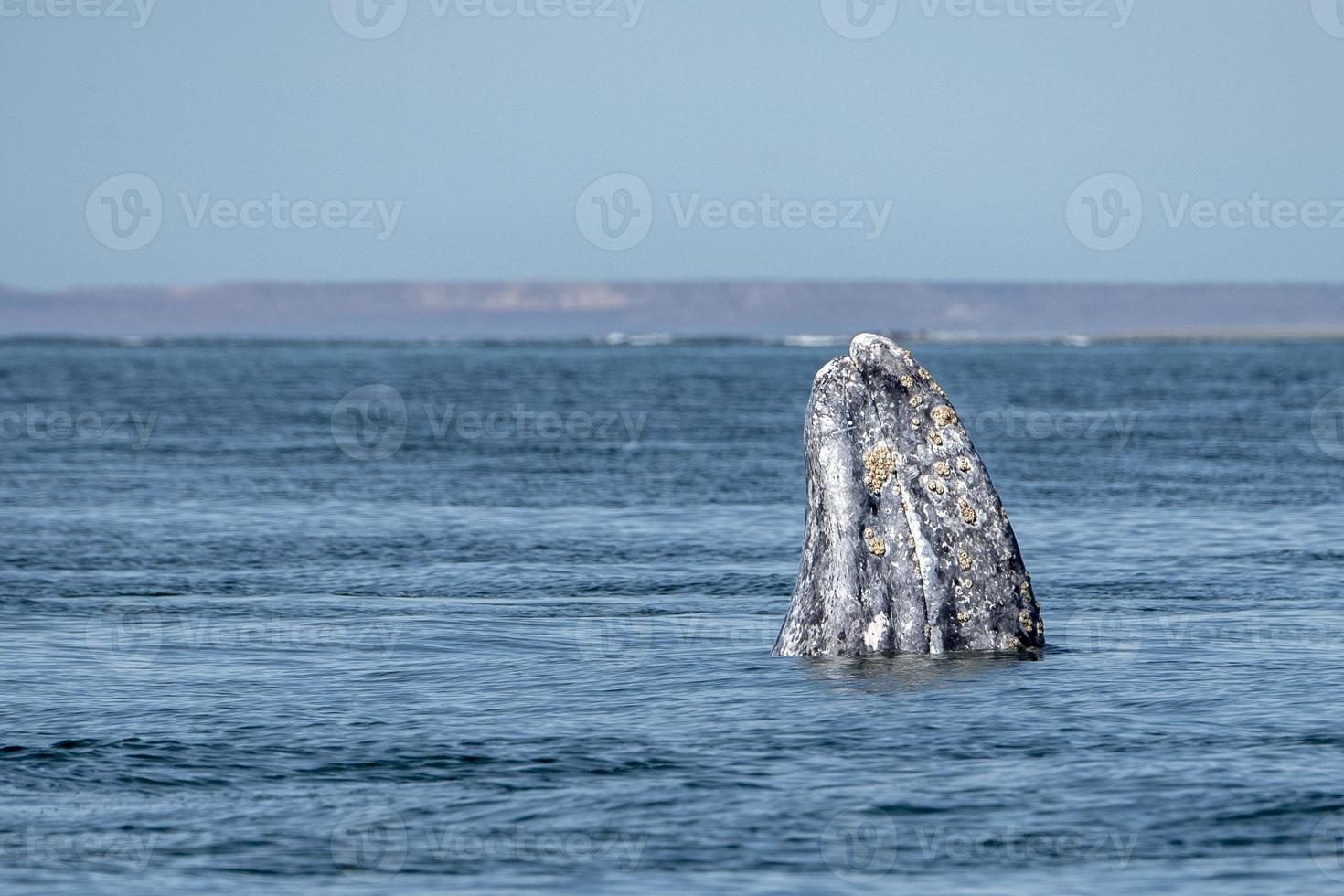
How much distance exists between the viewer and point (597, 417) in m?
55.0

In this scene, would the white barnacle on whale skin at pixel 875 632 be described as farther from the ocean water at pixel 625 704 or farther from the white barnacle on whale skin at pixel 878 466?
the white barnacle on whale skin at pixel 878 466

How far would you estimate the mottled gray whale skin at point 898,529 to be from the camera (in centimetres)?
1251

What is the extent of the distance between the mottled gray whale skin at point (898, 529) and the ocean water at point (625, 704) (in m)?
0.28

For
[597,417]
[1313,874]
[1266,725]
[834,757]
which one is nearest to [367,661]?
[834,757]

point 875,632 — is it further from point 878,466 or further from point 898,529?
point 878,466

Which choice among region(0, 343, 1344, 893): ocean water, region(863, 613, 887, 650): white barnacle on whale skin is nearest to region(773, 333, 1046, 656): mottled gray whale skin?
region(863, 613, 887, 650): white barnacle on whale skin

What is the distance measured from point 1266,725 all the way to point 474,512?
15.5m

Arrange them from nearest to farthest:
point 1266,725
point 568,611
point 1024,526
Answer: point 1266,725 → point 568,611 → point 1024,526

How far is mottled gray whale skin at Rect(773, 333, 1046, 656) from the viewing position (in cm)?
1251

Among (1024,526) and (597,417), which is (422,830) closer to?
(1024,526)

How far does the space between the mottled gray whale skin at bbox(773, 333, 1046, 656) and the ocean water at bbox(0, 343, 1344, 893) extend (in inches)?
10.9

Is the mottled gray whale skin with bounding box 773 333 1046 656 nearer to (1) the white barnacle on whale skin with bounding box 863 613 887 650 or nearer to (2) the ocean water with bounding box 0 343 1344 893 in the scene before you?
(1) the white barnacle on whale skin with bounding box 863 613 887 650

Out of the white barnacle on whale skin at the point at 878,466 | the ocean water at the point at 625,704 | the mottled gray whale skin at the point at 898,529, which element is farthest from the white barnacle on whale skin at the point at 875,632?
the white barnacle on whale skin at the point at 878,466

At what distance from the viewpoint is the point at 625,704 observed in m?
12.0
